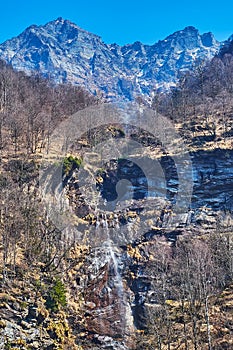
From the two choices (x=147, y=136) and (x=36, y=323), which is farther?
(x=147, y=136)

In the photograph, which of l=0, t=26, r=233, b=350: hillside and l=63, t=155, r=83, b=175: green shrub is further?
l=63, t=155, r=83, b=175: green shrub

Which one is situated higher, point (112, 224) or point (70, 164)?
point (70, 164)

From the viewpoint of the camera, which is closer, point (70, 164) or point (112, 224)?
point (112, 224)

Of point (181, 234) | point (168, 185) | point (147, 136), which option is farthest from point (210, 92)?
point (181, 234)

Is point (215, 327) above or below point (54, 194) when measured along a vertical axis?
below

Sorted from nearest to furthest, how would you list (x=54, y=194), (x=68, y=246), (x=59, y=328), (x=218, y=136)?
1. (x=59, y=328)
2. (x=68, y=246)
3. (x=54, y=194)
4. (x=218, y=136)

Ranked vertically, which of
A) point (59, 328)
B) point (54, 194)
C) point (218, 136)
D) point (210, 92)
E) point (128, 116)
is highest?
point (210, 92)

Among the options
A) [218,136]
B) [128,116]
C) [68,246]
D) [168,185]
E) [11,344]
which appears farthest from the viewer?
[128,116]

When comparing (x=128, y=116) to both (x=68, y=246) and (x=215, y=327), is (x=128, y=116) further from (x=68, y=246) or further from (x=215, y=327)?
(x=215, y=327)

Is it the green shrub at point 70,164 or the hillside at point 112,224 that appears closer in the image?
the hillside at point 112,224
